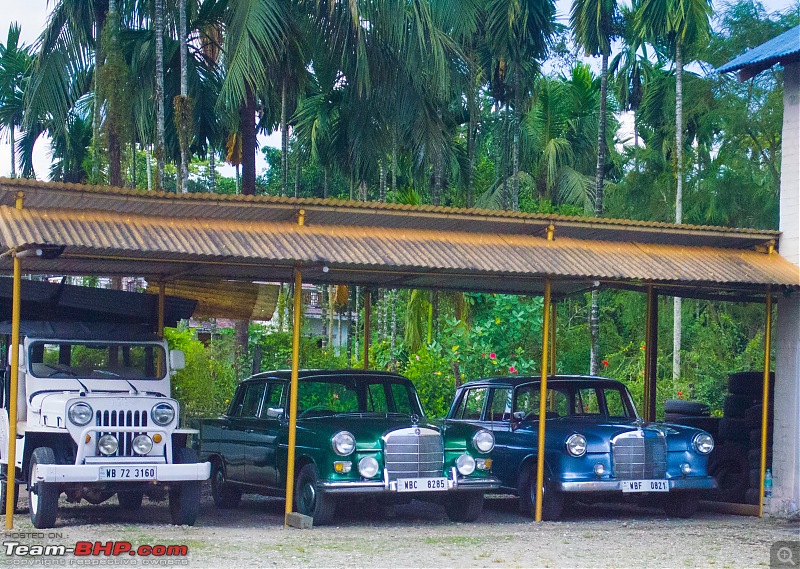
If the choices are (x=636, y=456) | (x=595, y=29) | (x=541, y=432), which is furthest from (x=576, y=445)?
(x=595, y=29)

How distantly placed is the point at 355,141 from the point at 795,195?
32.0 ft

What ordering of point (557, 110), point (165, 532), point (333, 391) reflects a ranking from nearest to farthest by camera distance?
point (165, 532), point (333, 391), point (557, 110)

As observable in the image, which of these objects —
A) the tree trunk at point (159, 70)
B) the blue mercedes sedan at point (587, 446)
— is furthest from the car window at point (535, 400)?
the tree trunk at point (159, 70)

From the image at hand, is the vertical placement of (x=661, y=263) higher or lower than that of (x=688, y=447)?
higher

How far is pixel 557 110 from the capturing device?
113 ft

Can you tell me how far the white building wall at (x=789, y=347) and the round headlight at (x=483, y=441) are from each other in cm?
393

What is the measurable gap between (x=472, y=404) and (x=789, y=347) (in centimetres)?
390

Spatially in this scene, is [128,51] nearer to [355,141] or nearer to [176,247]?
[355,141]

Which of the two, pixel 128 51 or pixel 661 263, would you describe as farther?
pixel 128 51

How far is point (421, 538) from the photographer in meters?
10.4

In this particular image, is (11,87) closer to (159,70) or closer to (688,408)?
(159,70)

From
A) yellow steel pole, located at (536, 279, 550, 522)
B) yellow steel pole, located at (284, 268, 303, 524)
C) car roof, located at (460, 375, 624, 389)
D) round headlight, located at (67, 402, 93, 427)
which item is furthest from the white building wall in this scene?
round headlight, located at (67, 402, 93, 427)

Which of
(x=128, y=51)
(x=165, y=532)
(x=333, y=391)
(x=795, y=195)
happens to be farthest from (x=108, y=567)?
(x=128, y=51)

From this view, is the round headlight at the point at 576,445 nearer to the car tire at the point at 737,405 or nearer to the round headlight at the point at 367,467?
the round headlight at the point at 367,467
